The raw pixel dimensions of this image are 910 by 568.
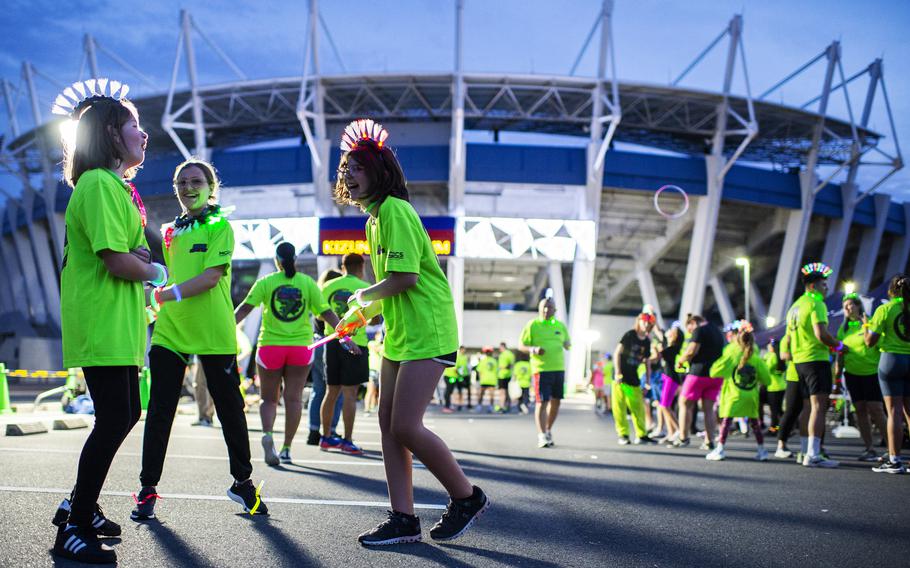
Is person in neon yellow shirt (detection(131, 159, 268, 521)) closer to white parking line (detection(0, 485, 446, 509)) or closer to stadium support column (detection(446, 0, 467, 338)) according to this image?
white parking line (detection(0, 485, 446, 509))

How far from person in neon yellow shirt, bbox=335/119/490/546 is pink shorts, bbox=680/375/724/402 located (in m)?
6.13

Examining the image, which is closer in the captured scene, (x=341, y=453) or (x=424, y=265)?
(x=424, y=265)

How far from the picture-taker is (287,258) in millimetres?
6059

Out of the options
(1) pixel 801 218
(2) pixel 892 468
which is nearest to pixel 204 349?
(2) pixel 892 468

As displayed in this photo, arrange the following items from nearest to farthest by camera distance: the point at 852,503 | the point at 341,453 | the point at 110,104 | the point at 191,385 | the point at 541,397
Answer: the point at 110,104, the point at 852,503, the point at 341,453, the point at 541,397, the point at 191,385

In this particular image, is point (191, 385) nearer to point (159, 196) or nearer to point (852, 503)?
point (852, 503)

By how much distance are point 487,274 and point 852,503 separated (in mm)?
36315

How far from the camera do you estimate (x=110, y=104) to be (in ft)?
9.91

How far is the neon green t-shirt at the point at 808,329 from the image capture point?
6988 mm

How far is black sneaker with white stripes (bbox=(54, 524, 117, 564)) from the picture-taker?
8.72 feet

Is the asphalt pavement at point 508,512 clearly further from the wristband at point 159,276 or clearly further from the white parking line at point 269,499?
the wristband at point 159,276

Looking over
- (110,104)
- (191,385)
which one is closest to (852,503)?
(110,104)

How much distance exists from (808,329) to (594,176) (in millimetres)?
24434

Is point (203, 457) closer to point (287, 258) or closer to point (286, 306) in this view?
point (286, 306)
